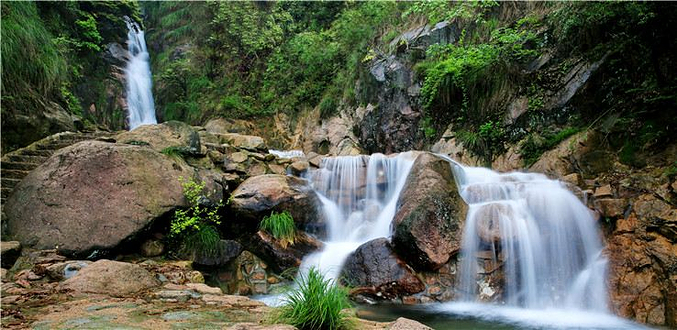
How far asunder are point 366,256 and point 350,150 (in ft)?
21.7

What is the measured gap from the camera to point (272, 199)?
7.55 meters

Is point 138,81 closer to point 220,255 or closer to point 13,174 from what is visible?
point 13,174

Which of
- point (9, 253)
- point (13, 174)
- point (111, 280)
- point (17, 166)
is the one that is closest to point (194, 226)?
point (111, 280)

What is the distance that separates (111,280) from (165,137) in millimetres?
4415

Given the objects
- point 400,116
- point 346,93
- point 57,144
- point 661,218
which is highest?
point 346,93

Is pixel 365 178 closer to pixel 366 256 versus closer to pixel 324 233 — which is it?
pixel 324 233

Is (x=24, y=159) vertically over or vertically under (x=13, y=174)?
over

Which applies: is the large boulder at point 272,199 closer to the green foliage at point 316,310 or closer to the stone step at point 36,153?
the stone step at point 36,153

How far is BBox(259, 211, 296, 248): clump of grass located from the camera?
725 cm

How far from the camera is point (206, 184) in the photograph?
7312mm

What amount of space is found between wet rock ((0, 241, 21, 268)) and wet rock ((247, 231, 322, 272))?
11.3 ft

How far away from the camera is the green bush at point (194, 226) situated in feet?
21.7

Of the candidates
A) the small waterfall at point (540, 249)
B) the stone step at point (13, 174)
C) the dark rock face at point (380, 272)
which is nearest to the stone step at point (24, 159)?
the stone step at point (13, 174)

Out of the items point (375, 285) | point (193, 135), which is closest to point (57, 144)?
point (193, 135)
